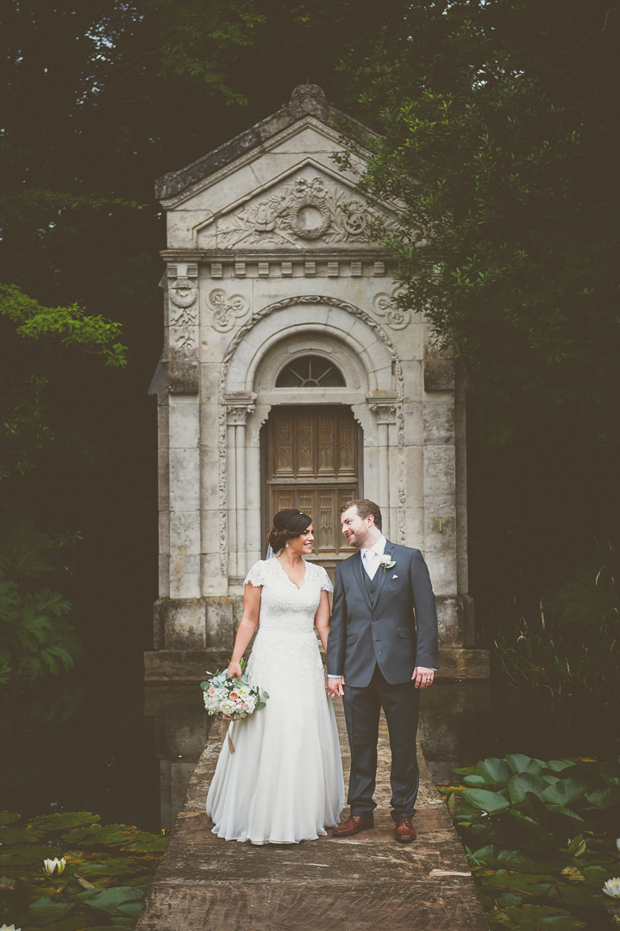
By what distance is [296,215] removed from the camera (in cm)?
1149

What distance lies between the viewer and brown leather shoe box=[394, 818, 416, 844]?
17.3 ft

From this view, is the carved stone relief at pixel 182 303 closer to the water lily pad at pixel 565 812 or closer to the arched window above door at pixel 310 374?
the arched window above door at pixel 310 374

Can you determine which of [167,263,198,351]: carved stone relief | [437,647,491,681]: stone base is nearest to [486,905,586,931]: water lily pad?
[437,647,491,681]: stone base

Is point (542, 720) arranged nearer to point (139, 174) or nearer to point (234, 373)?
point (234, 373)

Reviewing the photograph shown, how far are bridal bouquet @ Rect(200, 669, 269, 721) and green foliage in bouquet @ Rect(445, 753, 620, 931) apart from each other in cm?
165

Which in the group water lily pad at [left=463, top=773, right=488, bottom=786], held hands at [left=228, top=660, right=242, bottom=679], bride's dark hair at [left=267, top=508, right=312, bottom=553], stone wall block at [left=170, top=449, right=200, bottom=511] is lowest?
water lily pad at [left=463, top=773, right=488, bottom=786]

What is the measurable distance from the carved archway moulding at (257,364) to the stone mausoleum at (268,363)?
17 millimetres

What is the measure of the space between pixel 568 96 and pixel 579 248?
1549mm

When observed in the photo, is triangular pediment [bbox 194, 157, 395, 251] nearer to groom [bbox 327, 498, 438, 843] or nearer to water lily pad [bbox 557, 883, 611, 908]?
groom [bbox 327, 498, 438, 843]

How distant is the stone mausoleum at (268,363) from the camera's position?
37.3 feet

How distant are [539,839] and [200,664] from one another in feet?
19.1

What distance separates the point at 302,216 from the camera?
11.5 meters

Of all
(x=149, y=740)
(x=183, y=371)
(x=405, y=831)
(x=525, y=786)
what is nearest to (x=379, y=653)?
(x=405, y=831)

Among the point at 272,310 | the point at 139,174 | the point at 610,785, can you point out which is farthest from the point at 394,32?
the point at 610,785
